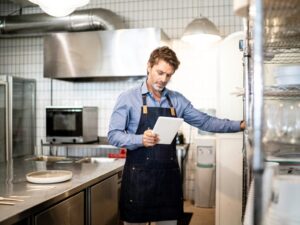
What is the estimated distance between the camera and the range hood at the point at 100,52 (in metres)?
3.71

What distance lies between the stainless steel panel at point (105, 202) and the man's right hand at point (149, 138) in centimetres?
61

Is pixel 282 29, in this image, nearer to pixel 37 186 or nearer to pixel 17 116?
pixel 37 186

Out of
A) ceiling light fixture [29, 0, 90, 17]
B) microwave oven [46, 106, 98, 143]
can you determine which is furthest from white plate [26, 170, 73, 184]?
microwave oven [46, 106, 98, 143]

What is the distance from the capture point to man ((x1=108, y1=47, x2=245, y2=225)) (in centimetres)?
191

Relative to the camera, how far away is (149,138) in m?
1.75

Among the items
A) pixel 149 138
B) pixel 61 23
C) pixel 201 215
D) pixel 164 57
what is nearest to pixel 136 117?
pixel 149 138

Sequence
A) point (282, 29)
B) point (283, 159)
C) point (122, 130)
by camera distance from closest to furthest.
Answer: point (282, 29) → point (283, 159) → point (122, 130)

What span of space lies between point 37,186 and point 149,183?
633 millimetres

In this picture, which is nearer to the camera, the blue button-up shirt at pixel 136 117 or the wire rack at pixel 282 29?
the wire rack at pixel 282 29

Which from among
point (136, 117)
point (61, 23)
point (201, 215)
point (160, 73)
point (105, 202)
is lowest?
point (201, 215)

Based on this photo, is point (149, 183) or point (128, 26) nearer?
point (149, 183)

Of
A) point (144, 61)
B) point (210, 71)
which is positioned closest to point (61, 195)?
point (144, 61)

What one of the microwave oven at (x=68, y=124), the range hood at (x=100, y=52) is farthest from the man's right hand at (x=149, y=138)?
the microwave oven at (x=68, y=124)

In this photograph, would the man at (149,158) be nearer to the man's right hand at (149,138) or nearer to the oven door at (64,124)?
the man's right hand at (149,138)
